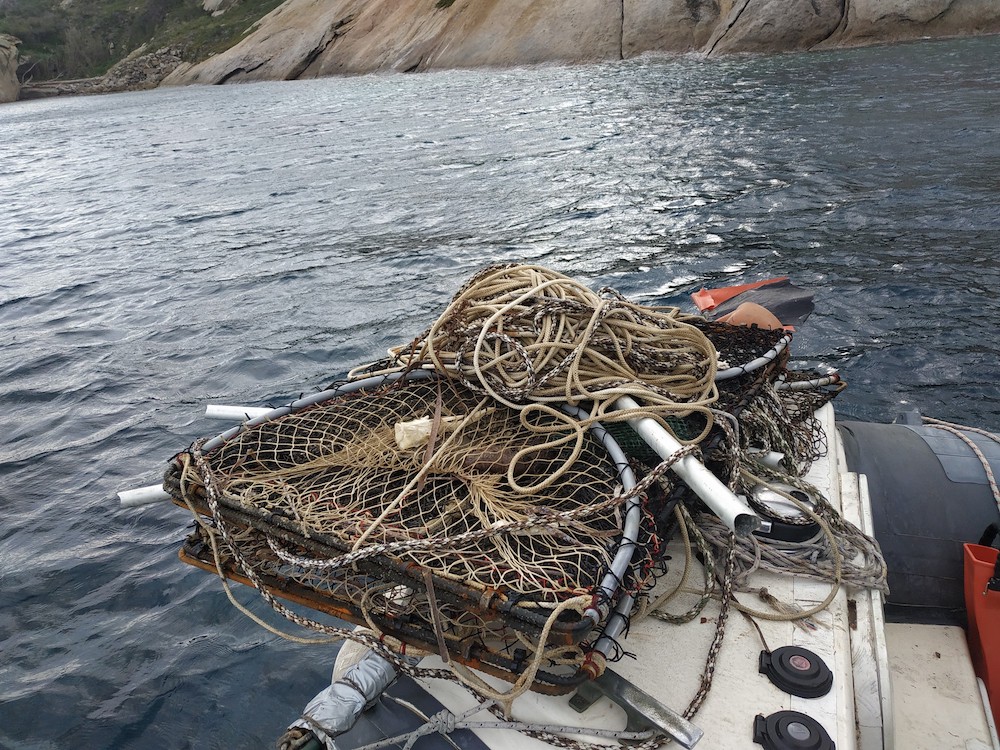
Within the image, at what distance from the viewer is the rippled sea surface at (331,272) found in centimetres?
525

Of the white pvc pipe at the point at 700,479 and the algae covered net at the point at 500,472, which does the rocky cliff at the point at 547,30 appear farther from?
the white pvc pipe at the point at 700,479

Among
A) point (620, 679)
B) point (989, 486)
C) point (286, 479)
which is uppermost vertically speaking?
point (286, 479)

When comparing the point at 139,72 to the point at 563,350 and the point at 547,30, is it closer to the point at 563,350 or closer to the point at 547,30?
the point at 547,30

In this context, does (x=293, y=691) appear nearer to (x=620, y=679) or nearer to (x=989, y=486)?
(x=620, y=679)

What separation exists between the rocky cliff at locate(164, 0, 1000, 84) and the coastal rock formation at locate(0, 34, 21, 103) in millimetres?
38729

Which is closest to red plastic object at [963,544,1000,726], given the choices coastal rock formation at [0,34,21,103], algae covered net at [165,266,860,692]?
algae covered net at [165,266,860,692]

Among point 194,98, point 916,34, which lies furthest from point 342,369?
point 194,98

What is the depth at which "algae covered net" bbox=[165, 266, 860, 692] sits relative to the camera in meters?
2.73

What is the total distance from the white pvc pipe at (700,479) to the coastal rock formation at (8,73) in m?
108

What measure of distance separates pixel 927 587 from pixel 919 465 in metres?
0.67

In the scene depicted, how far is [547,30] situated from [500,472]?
141ft

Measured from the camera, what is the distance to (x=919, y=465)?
4.02 meters

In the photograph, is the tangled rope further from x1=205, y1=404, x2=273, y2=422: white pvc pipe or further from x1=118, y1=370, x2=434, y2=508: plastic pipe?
x1=205, y1=404, x2=273, y2=422: white pvc pipe

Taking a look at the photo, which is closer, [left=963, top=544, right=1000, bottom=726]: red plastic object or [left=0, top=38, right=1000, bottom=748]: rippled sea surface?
[left=963, top=544, right=1000, bottom=726]: red plastic object
